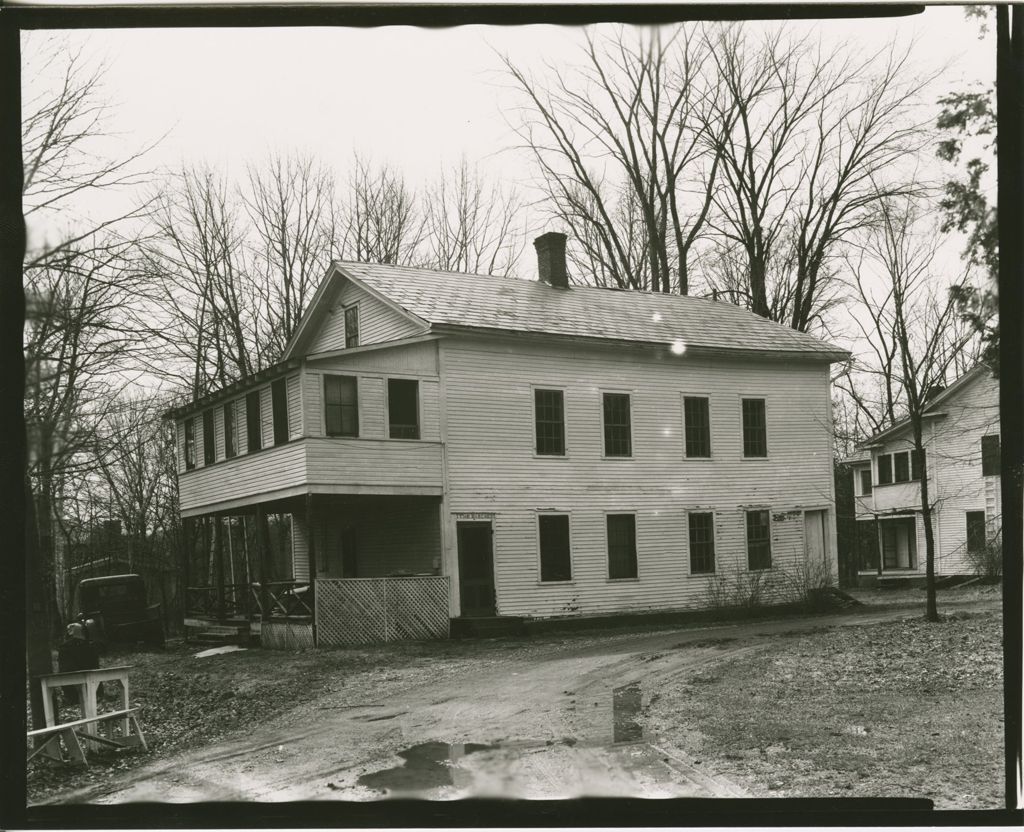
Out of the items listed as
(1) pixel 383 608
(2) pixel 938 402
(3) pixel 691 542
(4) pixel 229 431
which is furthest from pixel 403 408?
(2) pixel 938 402

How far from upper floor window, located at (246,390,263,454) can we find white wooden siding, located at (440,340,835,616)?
306 cm

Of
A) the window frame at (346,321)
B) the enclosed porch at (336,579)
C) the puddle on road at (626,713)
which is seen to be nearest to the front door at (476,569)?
the enclosed porch at (336,579)

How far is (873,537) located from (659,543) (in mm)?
3392

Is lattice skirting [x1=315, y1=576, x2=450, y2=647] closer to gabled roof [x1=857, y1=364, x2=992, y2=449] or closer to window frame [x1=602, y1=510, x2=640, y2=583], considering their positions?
window frame [x1=602, y1=510, x2=640, y2=583]

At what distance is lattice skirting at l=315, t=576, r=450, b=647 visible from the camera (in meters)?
15.2

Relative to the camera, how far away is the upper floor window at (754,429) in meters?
14.1

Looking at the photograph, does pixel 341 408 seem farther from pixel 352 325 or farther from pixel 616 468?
pixel 616 468

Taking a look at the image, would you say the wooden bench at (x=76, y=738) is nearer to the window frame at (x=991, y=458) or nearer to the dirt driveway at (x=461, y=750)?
the dirt driveway at (x=461, y=750)

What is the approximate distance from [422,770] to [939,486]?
7540 millimetres

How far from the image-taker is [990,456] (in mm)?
7809

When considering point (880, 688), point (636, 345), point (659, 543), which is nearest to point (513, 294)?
point (636, 345)

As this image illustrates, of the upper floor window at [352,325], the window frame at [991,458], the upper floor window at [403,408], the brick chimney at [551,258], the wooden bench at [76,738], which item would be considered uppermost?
the brick chimney at [551,258]

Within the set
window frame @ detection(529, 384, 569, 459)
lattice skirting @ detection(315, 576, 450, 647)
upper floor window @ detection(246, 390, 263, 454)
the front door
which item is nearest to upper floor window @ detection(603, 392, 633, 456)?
window frame @ detection(529, 384, 569, 459)

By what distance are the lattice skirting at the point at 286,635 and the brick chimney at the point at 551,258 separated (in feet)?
22.1
